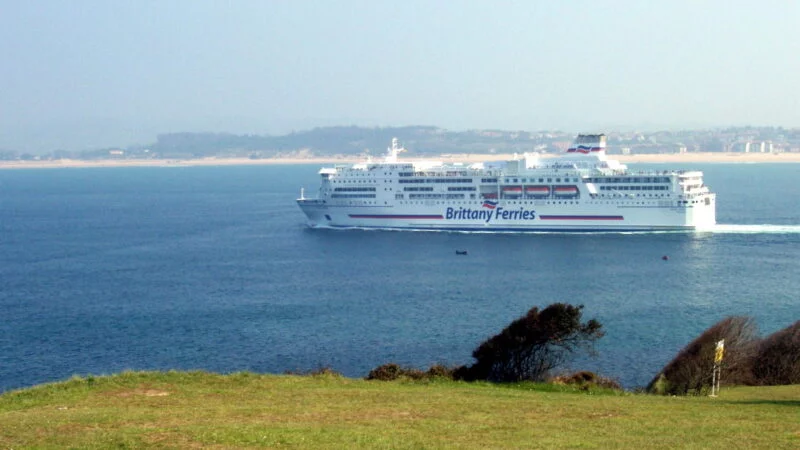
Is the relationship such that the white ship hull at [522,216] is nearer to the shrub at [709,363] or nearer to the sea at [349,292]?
the sea at [349,292]

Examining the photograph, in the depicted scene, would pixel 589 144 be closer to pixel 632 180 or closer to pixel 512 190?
pixel 632 180

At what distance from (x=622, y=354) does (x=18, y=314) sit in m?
21.2

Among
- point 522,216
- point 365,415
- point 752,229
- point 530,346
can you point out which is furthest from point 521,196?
point 365,415

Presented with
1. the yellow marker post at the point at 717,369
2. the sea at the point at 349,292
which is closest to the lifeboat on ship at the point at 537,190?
the sea at the point at 349,292

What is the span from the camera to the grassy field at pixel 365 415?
34.9 feet

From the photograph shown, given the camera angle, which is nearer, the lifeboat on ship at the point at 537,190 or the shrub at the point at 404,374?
the shrub at the point at 404,374

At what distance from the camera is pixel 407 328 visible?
97.4ft

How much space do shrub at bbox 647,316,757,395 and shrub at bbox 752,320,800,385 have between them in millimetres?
322

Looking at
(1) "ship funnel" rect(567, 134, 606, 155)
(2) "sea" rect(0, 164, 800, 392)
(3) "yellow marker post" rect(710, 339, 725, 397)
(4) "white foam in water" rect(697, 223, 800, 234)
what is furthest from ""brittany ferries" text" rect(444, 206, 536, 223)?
(3) "yellow marker post" rect(710, 339, 725, 397)

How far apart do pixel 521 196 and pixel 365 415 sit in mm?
47067

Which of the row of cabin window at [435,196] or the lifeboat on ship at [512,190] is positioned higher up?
the lifeboat on ship at [512,190]

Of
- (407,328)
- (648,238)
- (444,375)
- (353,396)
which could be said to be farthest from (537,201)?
(353,396)

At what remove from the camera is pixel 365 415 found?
12609 mm

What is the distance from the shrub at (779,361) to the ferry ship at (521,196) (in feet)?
117
